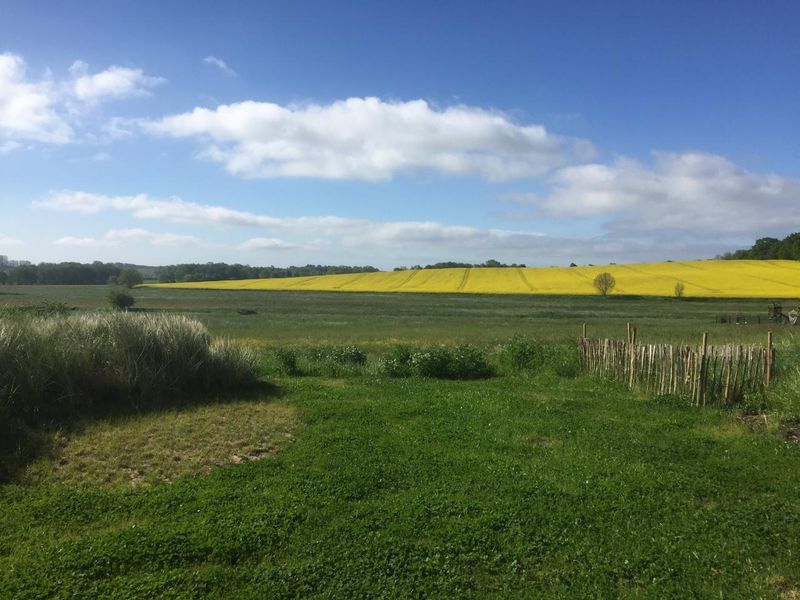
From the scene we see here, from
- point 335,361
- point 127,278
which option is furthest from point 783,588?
point 127,278

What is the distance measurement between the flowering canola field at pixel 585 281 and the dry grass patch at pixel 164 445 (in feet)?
183

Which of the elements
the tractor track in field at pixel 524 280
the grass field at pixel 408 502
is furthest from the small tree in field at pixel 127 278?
the grass field at pixel 408 502

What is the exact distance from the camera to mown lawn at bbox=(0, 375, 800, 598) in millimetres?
4422

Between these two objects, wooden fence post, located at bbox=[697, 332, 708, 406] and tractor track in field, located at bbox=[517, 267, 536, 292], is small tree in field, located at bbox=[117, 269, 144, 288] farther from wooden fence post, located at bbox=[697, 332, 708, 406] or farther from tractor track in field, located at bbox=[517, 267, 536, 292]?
wooden fence post, located at bbox=[697, 332, 708, 406]

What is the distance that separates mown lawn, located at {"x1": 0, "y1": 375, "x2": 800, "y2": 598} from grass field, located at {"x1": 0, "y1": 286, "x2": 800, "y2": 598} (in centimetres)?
2

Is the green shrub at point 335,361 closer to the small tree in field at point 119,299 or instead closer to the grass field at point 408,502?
the grass field at point 408,502

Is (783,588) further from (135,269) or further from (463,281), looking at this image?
(135,269)

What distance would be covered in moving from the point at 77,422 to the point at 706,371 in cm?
1139

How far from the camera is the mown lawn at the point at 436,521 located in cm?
442

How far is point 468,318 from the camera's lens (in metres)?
43.9

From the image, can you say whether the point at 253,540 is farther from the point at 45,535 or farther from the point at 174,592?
the point at 45,535

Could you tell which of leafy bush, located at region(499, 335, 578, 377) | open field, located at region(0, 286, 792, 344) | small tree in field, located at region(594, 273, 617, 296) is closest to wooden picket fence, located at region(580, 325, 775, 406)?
leafy bush, located at region(499, 335, 578, 377)

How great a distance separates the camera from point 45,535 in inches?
205

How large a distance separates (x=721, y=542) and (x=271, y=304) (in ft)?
183
